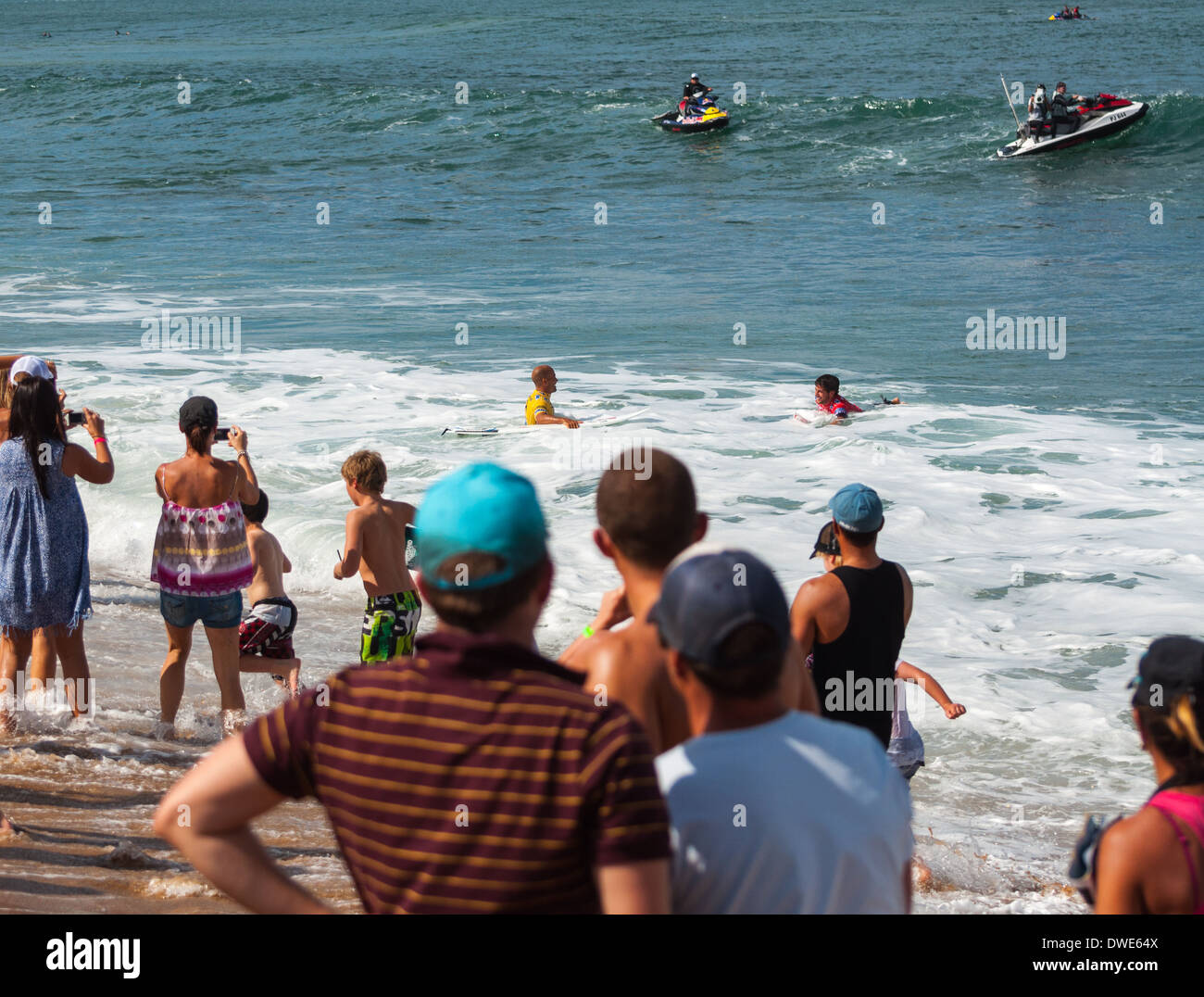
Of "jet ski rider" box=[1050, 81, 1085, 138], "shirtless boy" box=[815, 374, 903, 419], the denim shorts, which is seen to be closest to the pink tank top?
the denim shorts

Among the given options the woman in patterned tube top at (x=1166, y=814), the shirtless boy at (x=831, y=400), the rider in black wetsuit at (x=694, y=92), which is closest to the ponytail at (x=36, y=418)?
the woman in patterned tube top at (x=1166, y=814)

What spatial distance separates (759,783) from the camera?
1953 mm

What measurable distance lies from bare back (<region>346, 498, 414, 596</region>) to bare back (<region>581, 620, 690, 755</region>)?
3.50m

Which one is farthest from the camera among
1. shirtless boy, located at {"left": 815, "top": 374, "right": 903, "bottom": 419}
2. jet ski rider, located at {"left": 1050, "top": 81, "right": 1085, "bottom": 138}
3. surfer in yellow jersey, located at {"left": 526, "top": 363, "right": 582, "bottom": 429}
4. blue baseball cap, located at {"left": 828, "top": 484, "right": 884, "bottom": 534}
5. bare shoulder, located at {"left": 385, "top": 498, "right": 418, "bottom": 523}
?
jet ski rider, located at {"left": 1050, "top": 81, "right": 1085, "bottom": 138}

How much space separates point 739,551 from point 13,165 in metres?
39.7

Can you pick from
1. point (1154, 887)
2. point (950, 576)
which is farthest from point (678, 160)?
point (1154, 887)

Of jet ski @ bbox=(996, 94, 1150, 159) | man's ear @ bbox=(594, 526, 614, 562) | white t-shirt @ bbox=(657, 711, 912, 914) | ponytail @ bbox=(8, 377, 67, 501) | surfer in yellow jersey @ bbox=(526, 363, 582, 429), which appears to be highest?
jet ski @ bbox=(996, 94, 1150, 159)

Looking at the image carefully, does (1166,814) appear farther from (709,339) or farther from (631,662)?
(709,339)

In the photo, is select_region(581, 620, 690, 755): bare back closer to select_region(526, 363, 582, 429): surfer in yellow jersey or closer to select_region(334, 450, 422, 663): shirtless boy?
select_region(334, 450, 422, 663): shirtless boy

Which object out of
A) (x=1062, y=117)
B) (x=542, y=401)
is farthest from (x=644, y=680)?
(x=1062, y=117)

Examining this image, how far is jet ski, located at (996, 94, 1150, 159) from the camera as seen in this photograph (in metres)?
31.4

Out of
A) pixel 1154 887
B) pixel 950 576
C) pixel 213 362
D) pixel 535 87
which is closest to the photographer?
pixel 1154 887
